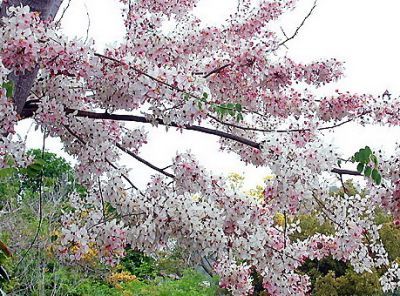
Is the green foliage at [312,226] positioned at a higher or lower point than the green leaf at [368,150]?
higher

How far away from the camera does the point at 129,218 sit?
6.89 feet

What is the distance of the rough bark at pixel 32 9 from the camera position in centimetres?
172

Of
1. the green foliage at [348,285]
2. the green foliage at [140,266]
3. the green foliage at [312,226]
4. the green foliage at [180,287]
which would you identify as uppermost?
the green foliage at [312,226]

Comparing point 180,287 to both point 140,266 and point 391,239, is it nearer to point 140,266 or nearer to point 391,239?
point 140,266

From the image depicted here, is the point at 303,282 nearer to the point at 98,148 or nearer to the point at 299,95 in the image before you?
the point at 299,95

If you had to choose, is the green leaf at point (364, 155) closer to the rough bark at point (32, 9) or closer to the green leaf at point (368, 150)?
the green leaf at point (368, 150)

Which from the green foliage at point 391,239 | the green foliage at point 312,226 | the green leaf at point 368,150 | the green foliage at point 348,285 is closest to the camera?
the green leaf at point 368,150

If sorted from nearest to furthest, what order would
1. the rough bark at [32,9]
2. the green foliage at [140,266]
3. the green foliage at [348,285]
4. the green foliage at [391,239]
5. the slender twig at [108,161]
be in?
the rough bark at [32,9] → the slender twig at [108,161] → the green foliage at [348,285] → the green foliage at [391,239] → the green foliage at [140,266]

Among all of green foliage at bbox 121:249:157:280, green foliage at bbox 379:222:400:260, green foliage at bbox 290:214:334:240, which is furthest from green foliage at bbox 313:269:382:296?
green foliage at bbox 121:249:157:280

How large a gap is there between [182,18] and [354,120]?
1.02 meters

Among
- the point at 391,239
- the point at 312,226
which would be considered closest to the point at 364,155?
the point at 391,239

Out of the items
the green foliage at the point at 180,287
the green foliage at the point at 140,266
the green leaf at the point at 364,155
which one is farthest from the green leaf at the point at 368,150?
the green foliage at the point at 140,266

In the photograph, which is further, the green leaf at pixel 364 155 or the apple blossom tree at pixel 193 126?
the apple blossom tree at pixel 193 126

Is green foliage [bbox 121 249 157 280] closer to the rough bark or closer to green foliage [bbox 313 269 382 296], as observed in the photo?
green foliage [bbox 313 269 382 296]
